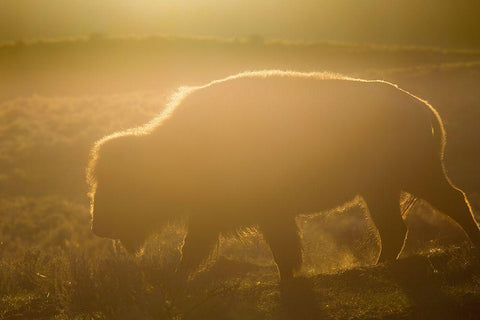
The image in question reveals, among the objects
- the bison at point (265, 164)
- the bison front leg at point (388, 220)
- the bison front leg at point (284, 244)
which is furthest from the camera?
the bison front leg at point (388, 220)

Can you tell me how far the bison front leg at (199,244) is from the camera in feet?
18.9

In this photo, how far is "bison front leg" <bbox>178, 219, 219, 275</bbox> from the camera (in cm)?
577

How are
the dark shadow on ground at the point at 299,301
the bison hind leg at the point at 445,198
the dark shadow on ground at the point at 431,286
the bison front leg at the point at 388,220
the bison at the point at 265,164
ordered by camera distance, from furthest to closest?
1. the bison hind leg at the point at 445,198
2. the bison front leg at the point at 388,220
3. the bison at the point at 265,164
4. the dark shadow on ground at the point at 299,301
5. the dark shadow on ground at the point at 431,286

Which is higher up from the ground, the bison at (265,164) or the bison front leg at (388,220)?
the bison at (265,164)

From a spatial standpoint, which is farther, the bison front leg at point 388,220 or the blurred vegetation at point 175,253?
the bison front leg at point 388,220

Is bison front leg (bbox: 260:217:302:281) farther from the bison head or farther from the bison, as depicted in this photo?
the bison head

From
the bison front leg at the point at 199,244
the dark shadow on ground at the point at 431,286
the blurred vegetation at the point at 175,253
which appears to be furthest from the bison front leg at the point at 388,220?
the bison front leg at the point at 199,244

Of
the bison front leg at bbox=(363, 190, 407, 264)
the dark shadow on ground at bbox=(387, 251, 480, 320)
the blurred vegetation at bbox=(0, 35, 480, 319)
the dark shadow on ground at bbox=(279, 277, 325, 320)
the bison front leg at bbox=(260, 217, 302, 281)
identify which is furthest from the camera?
the bison front leg at bbox=(363, 190, 407, 264)

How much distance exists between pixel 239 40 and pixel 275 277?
40664 millimetres

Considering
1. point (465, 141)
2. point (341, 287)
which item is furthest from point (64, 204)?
point (465, 141)

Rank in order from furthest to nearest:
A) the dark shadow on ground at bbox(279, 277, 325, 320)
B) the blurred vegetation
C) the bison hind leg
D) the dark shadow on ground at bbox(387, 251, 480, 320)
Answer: the bison hind leg
the blurred vegetation
the dark shadow on ground at bbox(279, 277, 325, 320)
the dark shadow on ground at bbox(387, 251, 480, 320)

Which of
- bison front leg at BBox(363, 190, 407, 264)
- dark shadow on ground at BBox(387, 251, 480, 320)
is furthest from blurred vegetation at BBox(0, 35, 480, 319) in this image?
bison front leg at BBox(363, 190, 407, 264)

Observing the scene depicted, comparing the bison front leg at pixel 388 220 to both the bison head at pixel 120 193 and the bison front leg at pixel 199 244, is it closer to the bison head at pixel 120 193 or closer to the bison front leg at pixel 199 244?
the bison front leg at pixel 199 244

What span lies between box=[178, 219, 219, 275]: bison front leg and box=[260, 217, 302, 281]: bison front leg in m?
0.53
